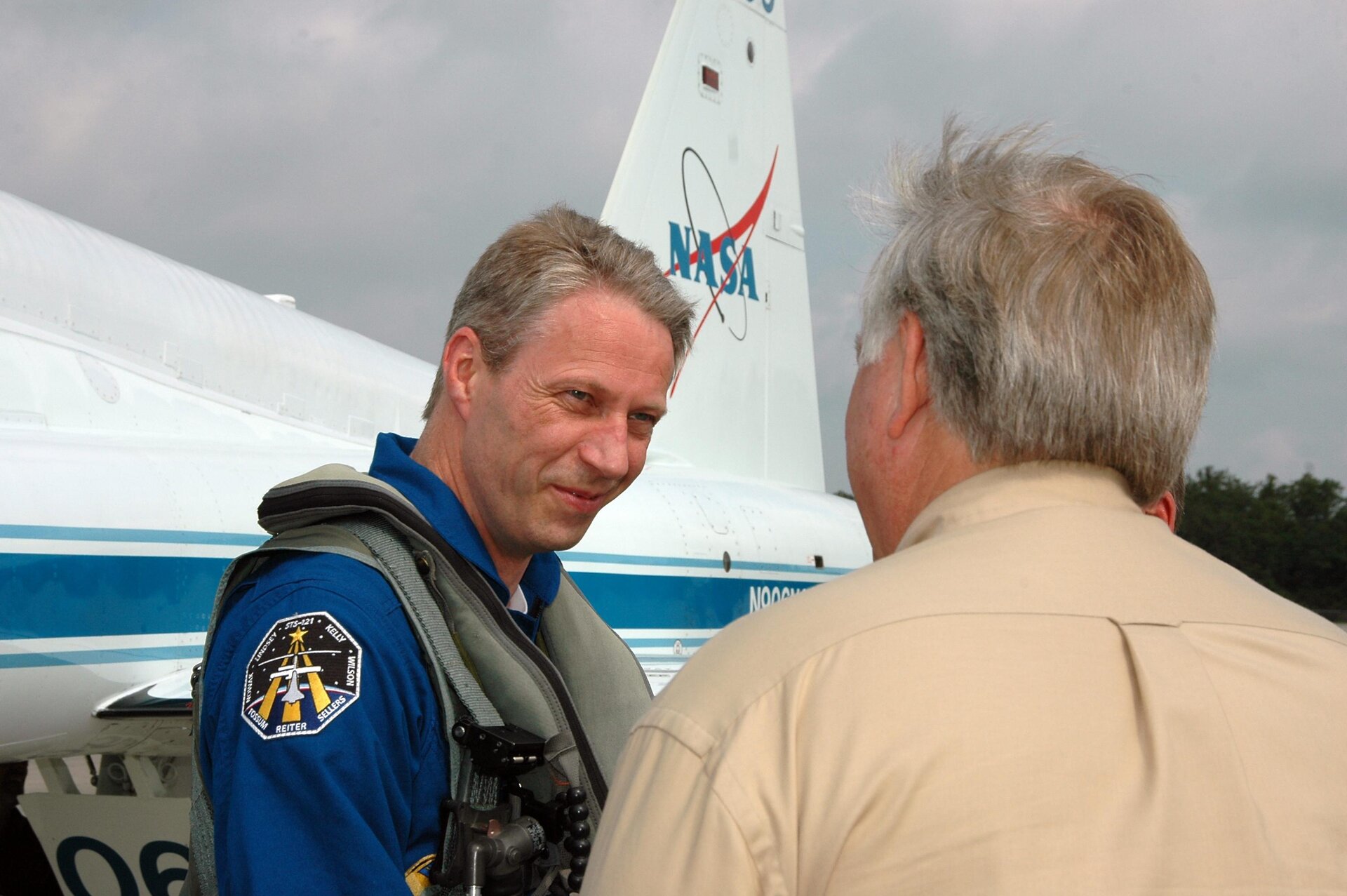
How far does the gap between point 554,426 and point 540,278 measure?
0.78 ft

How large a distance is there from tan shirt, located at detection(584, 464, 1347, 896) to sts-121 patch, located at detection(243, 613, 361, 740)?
0.59 m

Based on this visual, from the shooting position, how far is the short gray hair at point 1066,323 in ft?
3.45

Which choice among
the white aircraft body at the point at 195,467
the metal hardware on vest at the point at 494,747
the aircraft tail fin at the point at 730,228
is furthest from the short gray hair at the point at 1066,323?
the aircraft tail fin at the point at 730,228

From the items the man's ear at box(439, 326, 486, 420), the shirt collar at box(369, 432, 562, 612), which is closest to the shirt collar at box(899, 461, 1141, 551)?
the shirt collar at box(369, 432, 562, 612)

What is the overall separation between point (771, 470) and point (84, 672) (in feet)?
16.8

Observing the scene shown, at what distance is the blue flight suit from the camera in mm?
1354

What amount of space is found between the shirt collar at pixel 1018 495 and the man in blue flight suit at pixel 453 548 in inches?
28.6

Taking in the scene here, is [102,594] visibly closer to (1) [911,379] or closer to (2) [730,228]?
(1) [911,379]

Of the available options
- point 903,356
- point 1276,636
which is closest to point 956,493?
point 903,356

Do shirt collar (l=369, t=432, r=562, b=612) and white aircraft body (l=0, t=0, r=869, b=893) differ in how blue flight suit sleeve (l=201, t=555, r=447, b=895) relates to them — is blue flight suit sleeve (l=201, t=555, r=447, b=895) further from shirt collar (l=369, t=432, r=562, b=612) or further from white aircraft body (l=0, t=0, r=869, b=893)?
white aircraft body (l=0, t=0, r=869, b=893)

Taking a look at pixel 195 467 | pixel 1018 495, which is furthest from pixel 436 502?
pixel 195 467

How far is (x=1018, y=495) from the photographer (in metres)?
1.04

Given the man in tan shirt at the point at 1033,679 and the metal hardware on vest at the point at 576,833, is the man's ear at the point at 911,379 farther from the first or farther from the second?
the metal hardware on vest at the point at 576,833

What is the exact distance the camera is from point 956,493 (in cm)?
106
